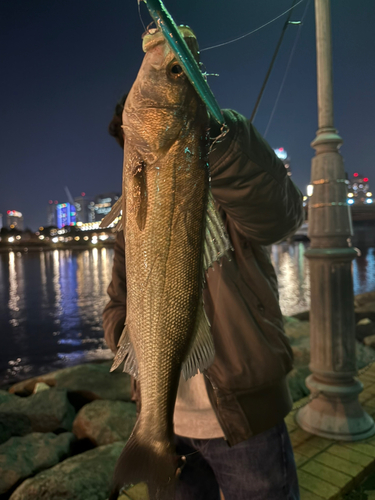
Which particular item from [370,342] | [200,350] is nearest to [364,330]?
[370,342]

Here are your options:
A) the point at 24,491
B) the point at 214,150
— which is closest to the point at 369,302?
the point at 24,491

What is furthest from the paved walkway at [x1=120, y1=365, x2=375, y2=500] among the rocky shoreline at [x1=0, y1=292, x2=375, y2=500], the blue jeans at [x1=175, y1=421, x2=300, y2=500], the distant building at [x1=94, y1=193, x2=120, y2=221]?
the distant building at [x1=94, y1=193, x2=120, y2=221]

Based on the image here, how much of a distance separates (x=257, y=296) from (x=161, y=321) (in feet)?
2.52

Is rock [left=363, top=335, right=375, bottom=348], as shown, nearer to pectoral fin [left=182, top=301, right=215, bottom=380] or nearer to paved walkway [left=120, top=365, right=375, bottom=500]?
paved walkway [left=120, top=365, right=375, bottom=500]

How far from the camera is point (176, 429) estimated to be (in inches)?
79.7

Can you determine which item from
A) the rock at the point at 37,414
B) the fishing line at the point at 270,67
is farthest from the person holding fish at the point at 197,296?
the rock at the point at 37,414

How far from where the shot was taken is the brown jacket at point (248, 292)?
179 cm

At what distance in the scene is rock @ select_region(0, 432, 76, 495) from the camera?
4133 mm

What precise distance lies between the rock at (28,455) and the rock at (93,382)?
4.37 feet

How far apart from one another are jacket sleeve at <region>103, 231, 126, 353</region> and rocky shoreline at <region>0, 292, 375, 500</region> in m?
1.78

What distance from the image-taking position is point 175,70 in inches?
51.4

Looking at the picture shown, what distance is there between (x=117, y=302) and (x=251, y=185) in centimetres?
116

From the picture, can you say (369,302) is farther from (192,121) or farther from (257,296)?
(192,121)

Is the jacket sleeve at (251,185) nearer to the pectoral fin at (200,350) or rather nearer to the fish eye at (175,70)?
the fish eye at (175,70)
